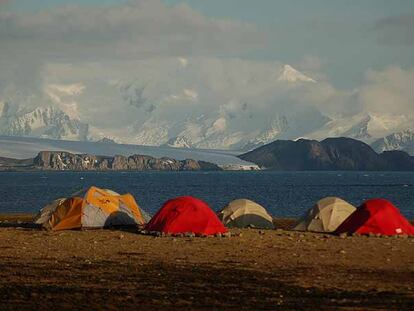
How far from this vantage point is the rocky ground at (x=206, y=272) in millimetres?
23094

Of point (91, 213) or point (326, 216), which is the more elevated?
point (326, 216)

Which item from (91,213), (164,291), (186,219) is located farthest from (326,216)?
(164,291)

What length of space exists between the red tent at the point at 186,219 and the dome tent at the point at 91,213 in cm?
423

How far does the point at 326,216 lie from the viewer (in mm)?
45188

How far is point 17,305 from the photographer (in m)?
22.5

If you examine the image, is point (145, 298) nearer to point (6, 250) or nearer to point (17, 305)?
point (17, 305)

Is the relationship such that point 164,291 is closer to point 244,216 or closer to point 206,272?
point 206,272

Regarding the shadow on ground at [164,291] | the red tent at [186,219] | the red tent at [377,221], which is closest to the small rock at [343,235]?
the red tent at [377,221]

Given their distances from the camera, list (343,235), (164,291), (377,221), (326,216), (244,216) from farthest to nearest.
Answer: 1. (244,216)
2. (326,216)
3. (377,221)
4. (343,235)
5. (164,291)

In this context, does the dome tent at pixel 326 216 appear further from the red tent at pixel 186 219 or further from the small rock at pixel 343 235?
the red tent at pixel 186 219

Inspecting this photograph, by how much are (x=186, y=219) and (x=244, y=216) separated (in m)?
6.91

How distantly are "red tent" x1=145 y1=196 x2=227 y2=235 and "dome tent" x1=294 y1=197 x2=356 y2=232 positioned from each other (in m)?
5.53

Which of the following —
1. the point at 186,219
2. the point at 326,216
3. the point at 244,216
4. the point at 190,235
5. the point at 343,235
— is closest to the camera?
the point at 190,235

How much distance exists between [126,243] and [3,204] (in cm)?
6503
